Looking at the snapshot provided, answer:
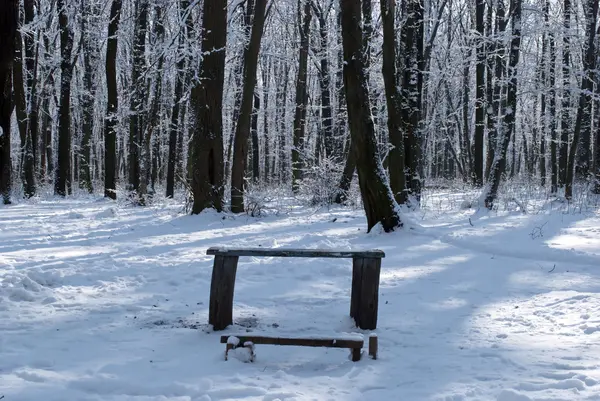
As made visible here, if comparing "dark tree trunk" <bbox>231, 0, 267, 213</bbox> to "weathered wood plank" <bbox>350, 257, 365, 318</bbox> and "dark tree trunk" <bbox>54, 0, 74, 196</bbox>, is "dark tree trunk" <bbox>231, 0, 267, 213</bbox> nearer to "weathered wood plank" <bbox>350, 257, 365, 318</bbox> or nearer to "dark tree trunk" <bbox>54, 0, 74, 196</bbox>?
"weathered wood plank" <bbox>350, 257, 365, 318</bbox>

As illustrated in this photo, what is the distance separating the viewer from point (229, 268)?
16.9 ft

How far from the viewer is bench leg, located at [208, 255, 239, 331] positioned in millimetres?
5105

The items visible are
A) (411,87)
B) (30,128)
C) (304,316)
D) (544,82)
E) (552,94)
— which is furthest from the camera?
(544,82)

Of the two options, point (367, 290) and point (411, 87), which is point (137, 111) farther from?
point (367, 290)

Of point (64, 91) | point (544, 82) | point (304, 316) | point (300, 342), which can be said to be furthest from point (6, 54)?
point (544, 82)

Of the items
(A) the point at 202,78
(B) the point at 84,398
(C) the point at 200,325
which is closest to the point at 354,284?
(C) the point at 200,325

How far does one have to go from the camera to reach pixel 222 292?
5.11m

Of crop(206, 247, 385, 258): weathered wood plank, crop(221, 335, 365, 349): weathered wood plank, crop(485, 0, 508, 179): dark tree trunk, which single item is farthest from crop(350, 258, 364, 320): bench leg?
crop(485, 0, 508, 179): dark tree trunk

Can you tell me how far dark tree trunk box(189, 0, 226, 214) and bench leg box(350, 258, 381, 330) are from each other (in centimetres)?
858

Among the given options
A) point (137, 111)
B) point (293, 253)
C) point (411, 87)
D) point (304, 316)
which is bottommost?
point (304, 316)

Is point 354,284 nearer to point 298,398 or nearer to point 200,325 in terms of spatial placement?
point 200,325

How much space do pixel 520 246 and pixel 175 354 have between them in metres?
6.45

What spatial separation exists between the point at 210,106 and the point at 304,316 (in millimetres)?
8478

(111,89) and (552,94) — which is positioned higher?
(552,94)
